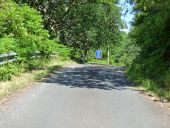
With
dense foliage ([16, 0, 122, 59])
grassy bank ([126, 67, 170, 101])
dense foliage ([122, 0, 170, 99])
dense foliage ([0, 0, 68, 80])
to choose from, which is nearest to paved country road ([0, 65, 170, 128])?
grassy bank ([126, 67, 170, 101])

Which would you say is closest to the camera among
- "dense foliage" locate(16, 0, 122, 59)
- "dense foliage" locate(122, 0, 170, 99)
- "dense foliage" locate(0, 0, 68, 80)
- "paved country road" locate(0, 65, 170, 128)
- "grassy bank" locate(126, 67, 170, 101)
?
"paved country road" locate(0, 65, 170, 128)

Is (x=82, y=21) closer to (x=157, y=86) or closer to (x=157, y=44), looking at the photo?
(x=157, y=44)

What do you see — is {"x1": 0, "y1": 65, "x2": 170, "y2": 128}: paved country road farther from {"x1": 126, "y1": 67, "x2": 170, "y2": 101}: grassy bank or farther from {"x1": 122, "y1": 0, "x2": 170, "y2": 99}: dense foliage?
{"x1": 122, "y1": 0, "x2": 170, "y2": 99}: dense foliage

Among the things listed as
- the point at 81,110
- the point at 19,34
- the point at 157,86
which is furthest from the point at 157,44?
the point at 81,110

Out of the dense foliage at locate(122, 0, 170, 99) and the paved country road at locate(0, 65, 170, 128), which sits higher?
the dense foliage at locate(122, 0, 170, 99)

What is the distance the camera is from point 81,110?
12.2 m

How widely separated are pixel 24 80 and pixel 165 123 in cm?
880

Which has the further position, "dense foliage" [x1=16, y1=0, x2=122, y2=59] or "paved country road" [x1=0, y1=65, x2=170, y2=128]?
"dense foliage" [x1=16, y1=0, x2=122, y2=59]

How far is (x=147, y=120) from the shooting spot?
1116 centimetres

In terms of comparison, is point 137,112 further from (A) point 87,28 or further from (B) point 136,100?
(A) point 87,28

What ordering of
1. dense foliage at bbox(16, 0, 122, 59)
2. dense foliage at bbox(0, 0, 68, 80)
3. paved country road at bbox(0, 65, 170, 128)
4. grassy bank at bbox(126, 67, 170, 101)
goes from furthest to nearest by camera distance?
dense foliage at bbox(16, 0, 122, 59) < dense foliage at bbox(0, 0, 68, 80) < grassy bank at bbox(126, 67, 170, 101) < paved country road at bbox(0, 65, 170, 128)

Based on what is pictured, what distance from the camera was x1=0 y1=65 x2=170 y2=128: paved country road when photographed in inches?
408

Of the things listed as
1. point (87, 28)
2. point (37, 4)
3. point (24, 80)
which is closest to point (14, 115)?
point (24, 80)

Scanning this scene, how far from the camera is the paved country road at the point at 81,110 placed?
34.0 ft
